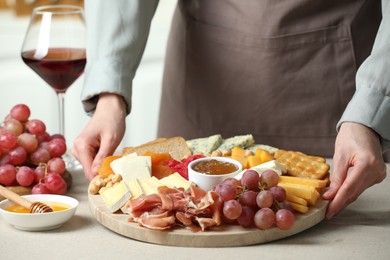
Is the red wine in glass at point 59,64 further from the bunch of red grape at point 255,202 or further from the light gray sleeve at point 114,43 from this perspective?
the bunch of red grape at point 255,202

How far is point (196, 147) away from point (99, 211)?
0.45m

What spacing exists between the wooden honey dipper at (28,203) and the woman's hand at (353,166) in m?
0.58

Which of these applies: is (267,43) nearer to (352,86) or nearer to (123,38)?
(352,86)

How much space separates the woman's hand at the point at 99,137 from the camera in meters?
1.83

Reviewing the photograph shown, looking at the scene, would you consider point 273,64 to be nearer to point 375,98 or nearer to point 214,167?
point 375,98

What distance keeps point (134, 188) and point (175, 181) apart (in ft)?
0.31

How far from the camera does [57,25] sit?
6.56ft

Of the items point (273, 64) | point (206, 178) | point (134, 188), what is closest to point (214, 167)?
point (206, 178)

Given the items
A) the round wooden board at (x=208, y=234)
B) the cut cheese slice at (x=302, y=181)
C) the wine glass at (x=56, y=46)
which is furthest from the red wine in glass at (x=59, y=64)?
the cut cheese slice at (x=302, y=181)

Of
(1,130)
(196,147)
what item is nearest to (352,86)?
(196,147)

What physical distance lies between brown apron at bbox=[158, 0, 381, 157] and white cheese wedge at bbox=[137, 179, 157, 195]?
29.7 inches

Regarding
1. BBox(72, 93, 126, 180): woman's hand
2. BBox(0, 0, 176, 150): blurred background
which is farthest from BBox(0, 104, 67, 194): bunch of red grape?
BBox(0, 0, 176, 150): blurred background

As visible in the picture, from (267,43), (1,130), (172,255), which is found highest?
(267,43)

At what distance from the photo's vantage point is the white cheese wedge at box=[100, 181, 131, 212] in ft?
5.11
